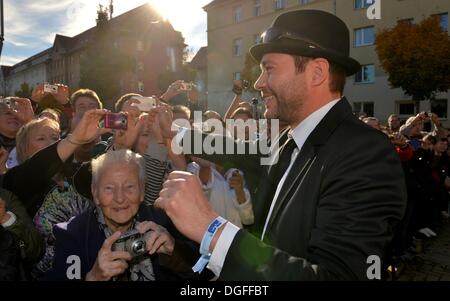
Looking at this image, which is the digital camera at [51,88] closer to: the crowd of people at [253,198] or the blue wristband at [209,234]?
the crowd of people at [253,198]

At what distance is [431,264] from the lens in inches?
226

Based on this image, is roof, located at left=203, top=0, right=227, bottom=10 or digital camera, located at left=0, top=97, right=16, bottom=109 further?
roof, located at left=203, top=0, right=227, bottom=10

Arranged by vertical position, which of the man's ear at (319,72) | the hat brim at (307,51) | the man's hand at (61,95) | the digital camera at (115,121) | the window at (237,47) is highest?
the window at (237,47)

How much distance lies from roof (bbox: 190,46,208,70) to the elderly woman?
161 ft

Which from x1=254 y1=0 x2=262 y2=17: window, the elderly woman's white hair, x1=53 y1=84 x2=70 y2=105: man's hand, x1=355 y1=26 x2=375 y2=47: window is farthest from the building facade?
the elderly woman's white hair

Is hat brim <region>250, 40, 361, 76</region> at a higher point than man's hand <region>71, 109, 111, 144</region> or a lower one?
higher

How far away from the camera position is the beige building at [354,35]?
26.7 m

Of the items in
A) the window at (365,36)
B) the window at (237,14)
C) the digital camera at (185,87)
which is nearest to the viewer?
the digital camera at (185,87)

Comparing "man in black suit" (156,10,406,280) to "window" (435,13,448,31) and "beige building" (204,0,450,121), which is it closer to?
"beige building" (204,0,450,121)

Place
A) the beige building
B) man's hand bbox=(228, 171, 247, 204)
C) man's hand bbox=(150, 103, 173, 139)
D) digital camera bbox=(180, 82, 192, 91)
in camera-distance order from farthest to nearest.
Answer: the beige building < digital camera bbox=(180, 82, 192, 91) < man's hand bbox=(228, 171, 247, 204) < man's hand bbox=(150, 103, 173, 139)

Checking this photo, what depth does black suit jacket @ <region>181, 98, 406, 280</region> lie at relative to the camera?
4.21 feet

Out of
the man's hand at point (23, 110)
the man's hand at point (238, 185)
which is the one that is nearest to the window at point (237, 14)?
the man's hand at point (23, 110)

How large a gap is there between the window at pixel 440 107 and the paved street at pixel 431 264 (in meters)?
23.0

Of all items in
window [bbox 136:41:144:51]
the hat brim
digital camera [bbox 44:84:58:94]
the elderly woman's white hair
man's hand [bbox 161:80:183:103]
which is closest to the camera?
the hat brim
